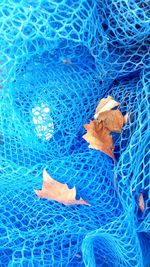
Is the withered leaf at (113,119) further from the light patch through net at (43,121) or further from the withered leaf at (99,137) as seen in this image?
the light patch through net at (43,121)

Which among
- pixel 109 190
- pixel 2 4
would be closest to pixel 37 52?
pixel 2 4

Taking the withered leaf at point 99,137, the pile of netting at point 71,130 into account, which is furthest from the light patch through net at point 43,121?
the withered leaf at point 99,137

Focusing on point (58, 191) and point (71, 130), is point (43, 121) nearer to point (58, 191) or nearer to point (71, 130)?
point (71, 130)

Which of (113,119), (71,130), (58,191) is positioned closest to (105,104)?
(113,119)

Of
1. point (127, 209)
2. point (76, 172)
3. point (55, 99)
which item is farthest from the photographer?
point (55, 99)

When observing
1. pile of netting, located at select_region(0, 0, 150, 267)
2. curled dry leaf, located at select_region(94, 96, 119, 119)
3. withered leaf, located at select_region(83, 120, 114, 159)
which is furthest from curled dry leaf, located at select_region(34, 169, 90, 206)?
curled dry leaf, located at select_region(94, 96, 119, 119)

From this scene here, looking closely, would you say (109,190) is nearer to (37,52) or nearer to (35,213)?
(35,213)
